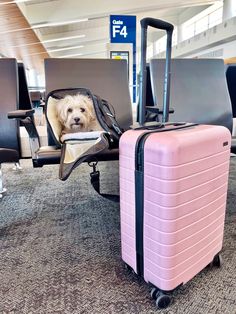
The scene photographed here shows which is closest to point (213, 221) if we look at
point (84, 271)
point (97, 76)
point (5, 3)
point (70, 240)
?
point (84, 271)

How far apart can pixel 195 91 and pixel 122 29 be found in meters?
3.24

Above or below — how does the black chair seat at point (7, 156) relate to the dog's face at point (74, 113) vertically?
below

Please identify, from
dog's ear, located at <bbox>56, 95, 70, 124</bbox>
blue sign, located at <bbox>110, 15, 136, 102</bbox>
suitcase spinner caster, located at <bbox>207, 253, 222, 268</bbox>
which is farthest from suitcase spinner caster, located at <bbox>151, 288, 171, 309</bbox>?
blue sign, located at <bbox>110, 15, 136, 102</bbox>

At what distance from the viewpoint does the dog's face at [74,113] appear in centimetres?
142

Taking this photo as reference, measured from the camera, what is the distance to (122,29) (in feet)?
14.5

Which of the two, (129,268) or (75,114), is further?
(75,114)

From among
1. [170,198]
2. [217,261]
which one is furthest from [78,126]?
[217,261]

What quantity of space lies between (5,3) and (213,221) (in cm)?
561

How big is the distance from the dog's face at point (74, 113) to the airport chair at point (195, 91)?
0.48m

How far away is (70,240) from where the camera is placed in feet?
4.16

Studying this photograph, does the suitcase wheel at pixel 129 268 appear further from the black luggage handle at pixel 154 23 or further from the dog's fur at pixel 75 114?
the black luggage handle at pixel 154 23

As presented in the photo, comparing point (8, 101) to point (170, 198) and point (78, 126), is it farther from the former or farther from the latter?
point (170, 198)

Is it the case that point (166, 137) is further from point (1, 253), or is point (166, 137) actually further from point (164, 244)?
point (1, 253)

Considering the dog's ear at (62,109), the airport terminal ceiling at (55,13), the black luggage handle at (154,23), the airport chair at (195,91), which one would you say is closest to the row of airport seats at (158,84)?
the airport chair at (195,91)
